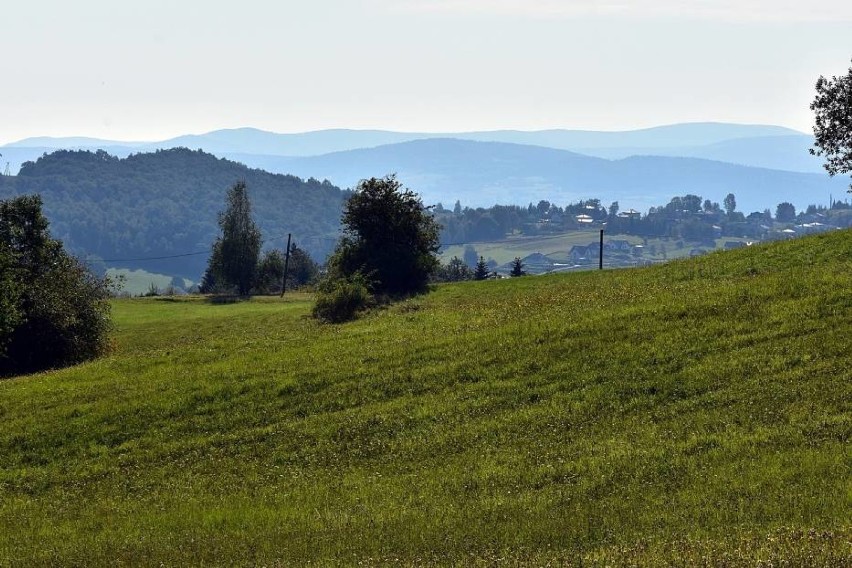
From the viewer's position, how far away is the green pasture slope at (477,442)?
13.9m

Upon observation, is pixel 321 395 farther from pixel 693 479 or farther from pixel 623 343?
pixel 693 479

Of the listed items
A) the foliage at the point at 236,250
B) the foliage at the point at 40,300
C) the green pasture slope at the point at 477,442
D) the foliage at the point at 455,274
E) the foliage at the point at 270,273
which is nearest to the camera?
the green pasture slope at the point at 477,442

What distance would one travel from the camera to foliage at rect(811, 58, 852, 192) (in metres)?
50.1

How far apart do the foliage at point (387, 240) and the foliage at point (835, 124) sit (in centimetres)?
2795

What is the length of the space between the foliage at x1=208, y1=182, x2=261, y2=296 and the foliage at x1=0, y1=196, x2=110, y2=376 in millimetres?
60373

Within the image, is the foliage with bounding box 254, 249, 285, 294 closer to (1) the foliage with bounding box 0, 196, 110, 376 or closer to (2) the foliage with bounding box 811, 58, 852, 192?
(1) the foliage with bounding box 0, 196, 110, 376

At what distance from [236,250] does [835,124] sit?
8197cm

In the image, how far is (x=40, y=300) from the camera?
45906 mm

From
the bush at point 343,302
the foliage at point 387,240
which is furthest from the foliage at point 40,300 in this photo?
the foliage at point 387,240

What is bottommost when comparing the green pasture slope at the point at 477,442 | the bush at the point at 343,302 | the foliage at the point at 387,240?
the green pasture slope at the point at 477,442

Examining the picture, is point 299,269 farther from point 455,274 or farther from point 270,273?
point 270,273

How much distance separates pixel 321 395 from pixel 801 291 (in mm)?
16640

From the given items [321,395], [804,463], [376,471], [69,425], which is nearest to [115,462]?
[69,425]

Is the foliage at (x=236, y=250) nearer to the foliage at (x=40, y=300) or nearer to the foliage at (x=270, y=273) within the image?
the foliage at (x=270, y=273)
